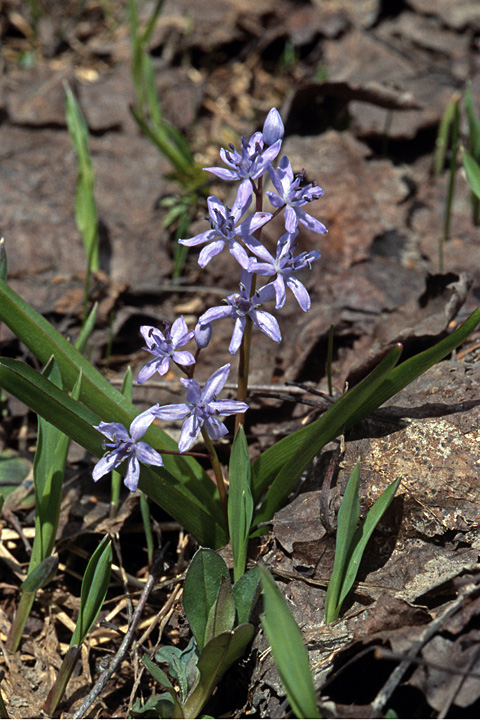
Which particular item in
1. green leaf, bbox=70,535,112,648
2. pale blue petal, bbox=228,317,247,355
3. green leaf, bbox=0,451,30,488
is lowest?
green leaf, bbox=0,451,30,488

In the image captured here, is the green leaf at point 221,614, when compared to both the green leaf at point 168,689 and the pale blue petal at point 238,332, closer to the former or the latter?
the green leaf at point 168,689

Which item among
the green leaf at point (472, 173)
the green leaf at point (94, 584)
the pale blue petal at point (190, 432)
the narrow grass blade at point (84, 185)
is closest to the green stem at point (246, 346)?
the pale blue petal at point (190, 432)

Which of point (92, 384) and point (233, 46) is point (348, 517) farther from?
point (233, 46)

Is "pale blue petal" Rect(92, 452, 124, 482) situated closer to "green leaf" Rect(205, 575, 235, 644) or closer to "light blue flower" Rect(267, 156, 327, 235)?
"green leaf" Rect(205, 575, 235, 644)

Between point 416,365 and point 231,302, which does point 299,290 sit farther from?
point 416,365

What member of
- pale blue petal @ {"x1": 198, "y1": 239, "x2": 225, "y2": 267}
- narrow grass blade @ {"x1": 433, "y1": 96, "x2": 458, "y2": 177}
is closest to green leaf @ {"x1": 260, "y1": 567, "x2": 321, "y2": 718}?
pale blue petal @ {"x1": 198, "y1": 239, "x2": 225, "y2": 267}

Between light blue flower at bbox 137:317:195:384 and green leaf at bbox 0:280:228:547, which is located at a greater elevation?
light blue flower at bbox 137:317:195:384

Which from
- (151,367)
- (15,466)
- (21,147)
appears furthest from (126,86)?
(151,367)
